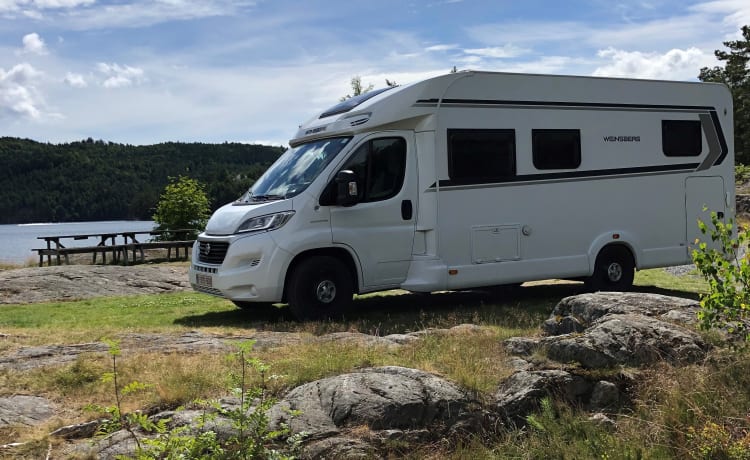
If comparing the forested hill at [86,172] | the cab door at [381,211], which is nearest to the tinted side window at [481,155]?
the cab door at [381,211]

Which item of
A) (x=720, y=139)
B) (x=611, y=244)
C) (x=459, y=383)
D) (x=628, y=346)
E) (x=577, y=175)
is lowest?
(x=459, y=383)

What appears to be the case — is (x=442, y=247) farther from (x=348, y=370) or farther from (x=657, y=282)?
(x=657, y=282)

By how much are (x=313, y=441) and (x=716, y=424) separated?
2672mm

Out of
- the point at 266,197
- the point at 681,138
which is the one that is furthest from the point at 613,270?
the point at 266,197

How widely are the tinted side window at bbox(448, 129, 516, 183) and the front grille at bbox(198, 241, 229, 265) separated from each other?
316 cm

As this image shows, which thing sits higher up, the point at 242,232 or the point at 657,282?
the point at 242,232

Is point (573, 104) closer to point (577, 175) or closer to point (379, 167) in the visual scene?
point (577, 175)

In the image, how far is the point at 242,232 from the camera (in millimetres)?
9008

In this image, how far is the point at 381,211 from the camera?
9.53 metres

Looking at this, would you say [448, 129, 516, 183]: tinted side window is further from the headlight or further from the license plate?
the license plate

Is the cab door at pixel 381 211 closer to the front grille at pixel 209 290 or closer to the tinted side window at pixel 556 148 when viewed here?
the front grille at pixel 209 290

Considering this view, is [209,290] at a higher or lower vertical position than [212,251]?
lower

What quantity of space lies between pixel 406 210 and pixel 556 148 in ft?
8.55

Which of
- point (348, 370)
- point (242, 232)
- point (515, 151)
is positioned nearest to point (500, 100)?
point (515, 151)
